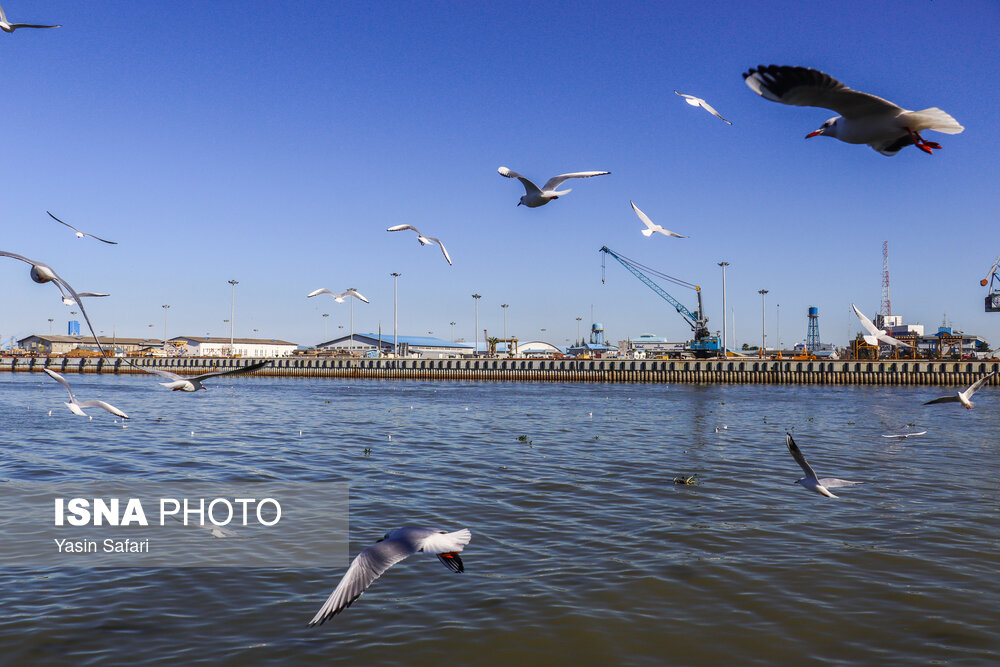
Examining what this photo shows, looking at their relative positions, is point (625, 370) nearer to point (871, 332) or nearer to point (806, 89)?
point (871, 332)

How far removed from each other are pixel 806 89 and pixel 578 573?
655 centimetres

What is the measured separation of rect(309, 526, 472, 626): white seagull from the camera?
4629 mm

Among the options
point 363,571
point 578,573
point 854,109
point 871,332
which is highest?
point 854,109

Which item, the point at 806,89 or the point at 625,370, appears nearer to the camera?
the point at 806,89

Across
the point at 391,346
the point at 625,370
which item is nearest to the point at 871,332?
the point at 625,370

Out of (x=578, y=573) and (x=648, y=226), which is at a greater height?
(x=648, y=226)

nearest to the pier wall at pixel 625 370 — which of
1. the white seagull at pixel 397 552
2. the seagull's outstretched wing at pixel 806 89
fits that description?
the seagull's outstretched wing at pixel 806 89

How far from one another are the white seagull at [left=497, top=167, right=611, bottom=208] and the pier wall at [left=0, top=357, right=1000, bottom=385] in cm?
7836

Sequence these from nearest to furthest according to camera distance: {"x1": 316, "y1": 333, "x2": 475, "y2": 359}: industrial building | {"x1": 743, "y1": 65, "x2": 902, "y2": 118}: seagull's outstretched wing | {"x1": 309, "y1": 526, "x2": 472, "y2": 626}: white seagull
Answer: {"x1": 309, "y1": 526, "x2": 472, "y2": 626}: white seagull → {"x1": 743, "y1": 65, "x2": 902, "y2": 118}: seagull's outstretched wing → {"x1": 316, "y1": 333, "x2": 475, "y2": 359}: industrial building

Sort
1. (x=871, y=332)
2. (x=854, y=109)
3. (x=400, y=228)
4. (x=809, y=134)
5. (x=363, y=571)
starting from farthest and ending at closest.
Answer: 1. (x=400, y=228)
2. (x=871, y=332)
3. (x=809, y=134)
4. (x=854, y=109)
5. (x=363, y=571)

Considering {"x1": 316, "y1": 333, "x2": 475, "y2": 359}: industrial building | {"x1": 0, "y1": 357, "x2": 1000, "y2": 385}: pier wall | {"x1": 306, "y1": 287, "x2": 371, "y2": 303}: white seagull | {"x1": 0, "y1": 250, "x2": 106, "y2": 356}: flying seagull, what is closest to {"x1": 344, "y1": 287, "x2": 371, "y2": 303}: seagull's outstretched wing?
{"x1": 306, "y1": 287, "x2": 371, "y2": 303}: white seagull

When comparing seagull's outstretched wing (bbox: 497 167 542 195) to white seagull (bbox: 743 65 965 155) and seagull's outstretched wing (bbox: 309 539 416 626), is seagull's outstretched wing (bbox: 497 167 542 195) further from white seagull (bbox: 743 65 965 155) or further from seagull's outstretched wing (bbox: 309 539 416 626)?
seagull's outstretched wing (bbox: 309 539 416 626)

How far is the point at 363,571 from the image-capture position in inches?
189

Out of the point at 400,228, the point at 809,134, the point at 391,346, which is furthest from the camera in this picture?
the point at 391,346
